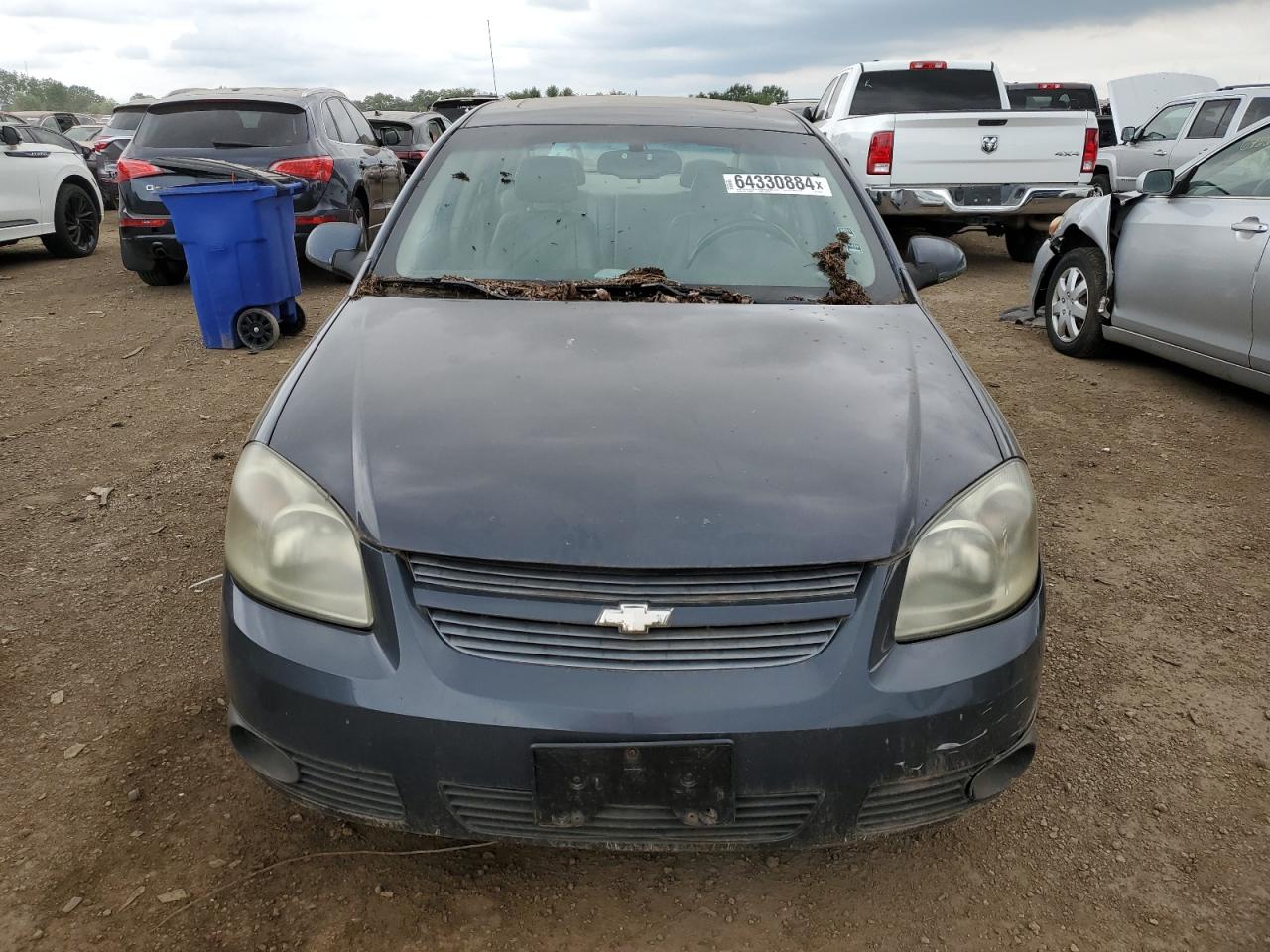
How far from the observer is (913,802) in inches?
69.9

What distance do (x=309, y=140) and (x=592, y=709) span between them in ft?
24.6

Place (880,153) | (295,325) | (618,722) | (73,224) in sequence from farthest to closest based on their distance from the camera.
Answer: (73,224)
(880,153)
(295,325)
(618,722)

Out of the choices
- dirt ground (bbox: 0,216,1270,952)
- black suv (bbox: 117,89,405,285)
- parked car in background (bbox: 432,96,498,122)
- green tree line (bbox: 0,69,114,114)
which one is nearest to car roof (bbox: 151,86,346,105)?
black suv (bbox: 117,89,405,285)

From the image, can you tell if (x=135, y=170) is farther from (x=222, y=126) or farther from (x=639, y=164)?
(x=639, y=164)

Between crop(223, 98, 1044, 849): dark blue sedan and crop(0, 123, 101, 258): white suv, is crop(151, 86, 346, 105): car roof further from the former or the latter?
crop(223, 98, 1044, 849): dark blue sedan

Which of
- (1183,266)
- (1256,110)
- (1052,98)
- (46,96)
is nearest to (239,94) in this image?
(1183,266)

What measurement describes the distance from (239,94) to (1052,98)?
45.2 ft

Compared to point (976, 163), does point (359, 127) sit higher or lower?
higher

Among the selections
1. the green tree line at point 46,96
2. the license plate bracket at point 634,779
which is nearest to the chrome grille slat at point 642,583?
the license plate bracket at point 634,779

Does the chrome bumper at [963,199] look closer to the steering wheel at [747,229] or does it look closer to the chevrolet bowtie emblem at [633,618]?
the steering wheel at [747,229]

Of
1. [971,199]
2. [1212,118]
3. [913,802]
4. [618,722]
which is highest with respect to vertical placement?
[1212,118]

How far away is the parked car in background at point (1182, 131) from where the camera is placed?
36.8 ft

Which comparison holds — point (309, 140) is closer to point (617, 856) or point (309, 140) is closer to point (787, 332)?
point (787, 332)

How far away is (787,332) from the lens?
247cm
